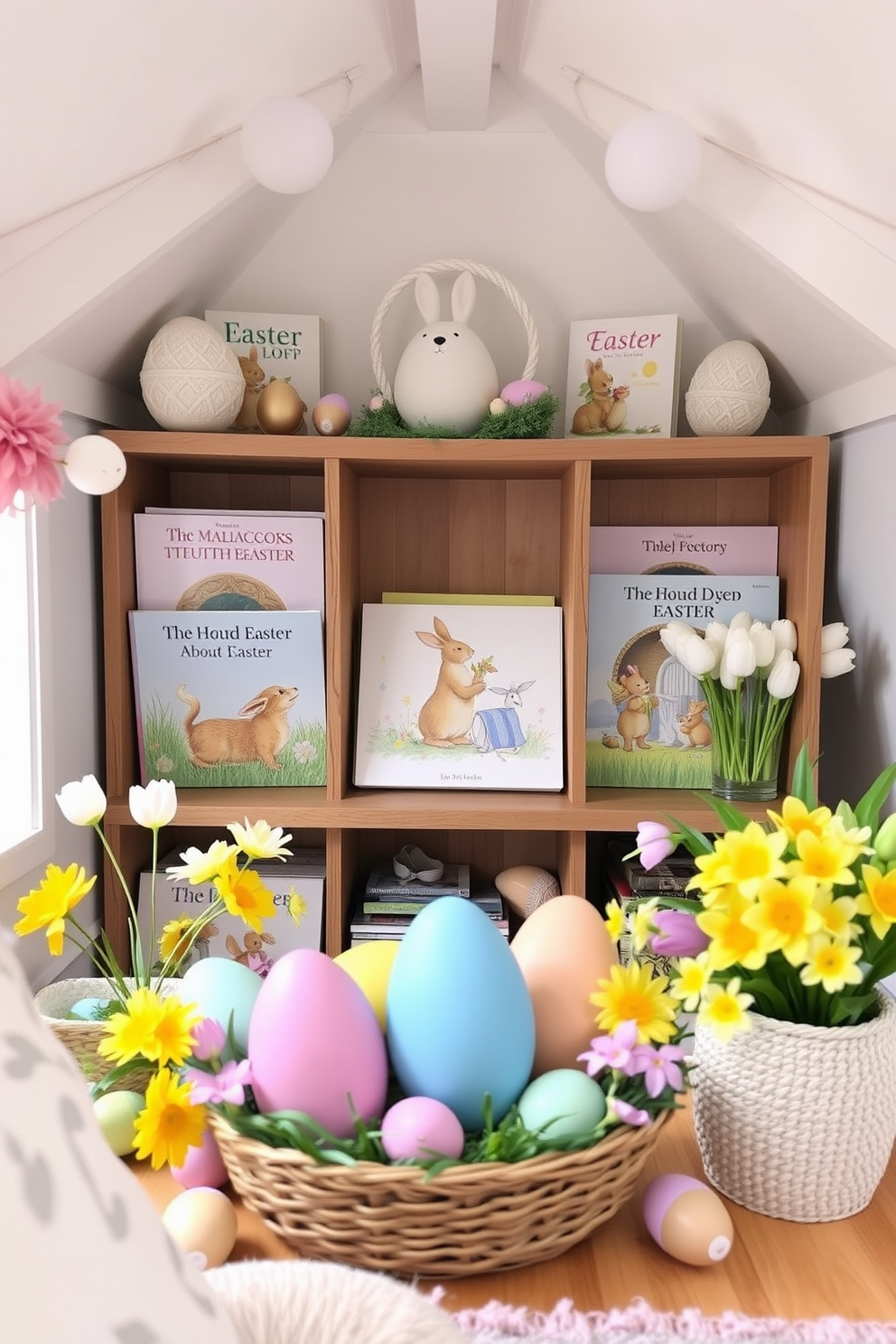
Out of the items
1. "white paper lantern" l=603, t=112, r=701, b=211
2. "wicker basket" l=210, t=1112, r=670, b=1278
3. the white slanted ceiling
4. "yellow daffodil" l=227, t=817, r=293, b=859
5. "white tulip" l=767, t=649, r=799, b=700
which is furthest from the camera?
"white tulip" l=767, t=649, r=799, b=700

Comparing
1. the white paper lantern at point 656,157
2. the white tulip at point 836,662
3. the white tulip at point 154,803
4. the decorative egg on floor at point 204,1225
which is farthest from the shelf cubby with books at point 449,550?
the decorative egg on floor at point 204,1225

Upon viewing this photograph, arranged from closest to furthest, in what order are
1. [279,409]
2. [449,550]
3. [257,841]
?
1. [257,841]
2. [279,409]
3. [449,550]

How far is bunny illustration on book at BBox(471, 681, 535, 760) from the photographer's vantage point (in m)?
Result: 1.75

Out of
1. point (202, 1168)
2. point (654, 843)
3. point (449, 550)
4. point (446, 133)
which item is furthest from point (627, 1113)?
point (446, 133)

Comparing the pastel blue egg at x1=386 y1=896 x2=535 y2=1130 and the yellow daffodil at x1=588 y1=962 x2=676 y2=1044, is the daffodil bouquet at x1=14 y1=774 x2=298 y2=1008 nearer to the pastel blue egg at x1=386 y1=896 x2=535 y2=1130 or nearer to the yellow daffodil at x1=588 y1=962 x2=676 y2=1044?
the pastel blue egg at x1=386 y1=896 x2=535 y2=1130

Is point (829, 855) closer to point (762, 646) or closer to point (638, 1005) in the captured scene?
point (638, 1005)

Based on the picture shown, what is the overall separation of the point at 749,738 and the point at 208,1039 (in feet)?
3.67

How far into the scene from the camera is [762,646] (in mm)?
1618

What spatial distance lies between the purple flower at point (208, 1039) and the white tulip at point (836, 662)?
1.17m

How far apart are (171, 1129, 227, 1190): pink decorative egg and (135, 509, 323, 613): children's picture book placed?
1.05m

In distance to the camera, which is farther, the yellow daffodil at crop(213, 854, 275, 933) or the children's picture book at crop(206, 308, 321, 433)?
the children's picture book at crop(206, 308, 321, 433)

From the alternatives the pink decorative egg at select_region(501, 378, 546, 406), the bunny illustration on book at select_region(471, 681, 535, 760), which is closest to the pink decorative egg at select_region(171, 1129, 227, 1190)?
the bunny illustration on book at select_region(471, 681, 535, 760)

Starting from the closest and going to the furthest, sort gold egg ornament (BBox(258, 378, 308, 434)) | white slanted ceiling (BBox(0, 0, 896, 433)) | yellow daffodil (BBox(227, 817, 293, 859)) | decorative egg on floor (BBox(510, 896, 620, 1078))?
decorative egg on floor (BBox(510, 896, 620, 1078))
yellow daffodil (BBox(227, 817, 293, 859))
white slanted ceiling (BBox(0, 0, 896, 433))
gold egg ornament (BBox(258, 378, 308, 434))

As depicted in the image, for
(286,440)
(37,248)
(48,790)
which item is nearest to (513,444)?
(286,440)
